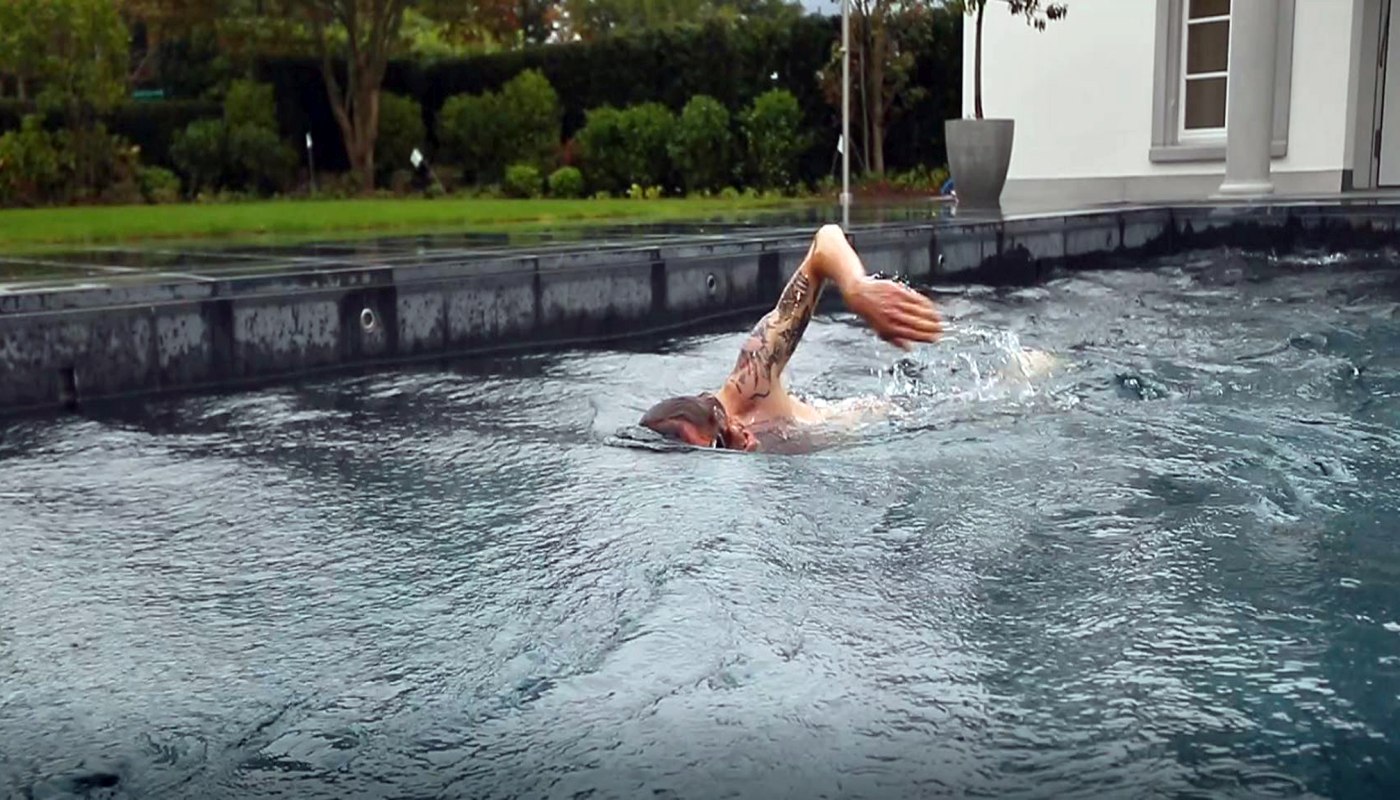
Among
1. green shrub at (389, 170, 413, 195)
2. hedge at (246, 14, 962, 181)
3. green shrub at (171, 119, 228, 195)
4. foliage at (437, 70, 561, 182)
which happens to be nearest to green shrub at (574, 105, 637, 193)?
foliage at (437, 70, 561, 182)

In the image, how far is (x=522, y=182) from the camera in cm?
1770

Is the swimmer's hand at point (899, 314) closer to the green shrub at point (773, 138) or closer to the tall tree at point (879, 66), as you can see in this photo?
the tall tree at point (879, 66)

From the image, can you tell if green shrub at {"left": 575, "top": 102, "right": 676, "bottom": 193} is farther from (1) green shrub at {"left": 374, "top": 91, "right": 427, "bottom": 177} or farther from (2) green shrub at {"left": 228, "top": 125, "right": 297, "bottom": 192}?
(2) green shrub at {"left": 228, "top": 125, "right": 297, "bottom": 192}

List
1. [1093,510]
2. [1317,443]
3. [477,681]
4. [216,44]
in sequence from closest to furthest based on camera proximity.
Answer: [477,681] → [1093,510] → [1317,443] → [216,44]

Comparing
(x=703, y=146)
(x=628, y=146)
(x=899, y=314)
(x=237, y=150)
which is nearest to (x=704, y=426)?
(x=899, y=314)

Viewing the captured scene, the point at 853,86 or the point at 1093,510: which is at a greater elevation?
the point at 853,86

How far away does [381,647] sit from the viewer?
2570 millimetres

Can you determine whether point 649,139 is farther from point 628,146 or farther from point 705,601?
point 705,601

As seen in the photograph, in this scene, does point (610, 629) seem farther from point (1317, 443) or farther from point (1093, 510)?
point (1317, 443)

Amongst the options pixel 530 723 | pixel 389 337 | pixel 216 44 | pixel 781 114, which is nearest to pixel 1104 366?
pixel 389 337

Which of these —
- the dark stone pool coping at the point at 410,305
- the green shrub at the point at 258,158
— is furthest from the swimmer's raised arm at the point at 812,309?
the green shrub at the point at 258,158

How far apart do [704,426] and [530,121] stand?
1611 cm

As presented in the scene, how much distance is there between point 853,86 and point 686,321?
11192 millimetres

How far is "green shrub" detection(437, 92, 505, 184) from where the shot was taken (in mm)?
19516
